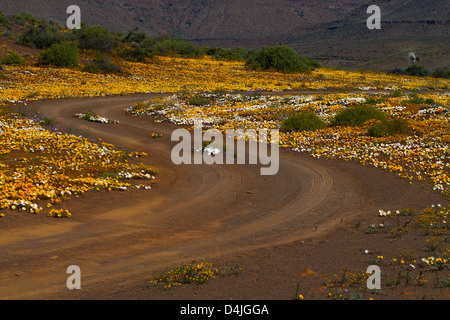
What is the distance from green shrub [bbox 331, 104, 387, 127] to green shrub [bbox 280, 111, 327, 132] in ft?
2.68

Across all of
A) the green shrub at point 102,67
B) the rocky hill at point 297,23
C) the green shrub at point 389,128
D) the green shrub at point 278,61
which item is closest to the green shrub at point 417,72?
the rocky hill at point 297,23

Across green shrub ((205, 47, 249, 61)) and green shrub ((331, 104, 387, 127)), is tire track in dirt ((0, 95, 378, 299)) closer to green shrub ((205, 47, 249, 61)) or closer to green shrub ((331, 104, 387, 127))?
green shrub ((331, 104, 387, 127))

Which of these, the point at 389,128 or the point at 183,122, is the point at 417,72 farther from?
the point at 183,122

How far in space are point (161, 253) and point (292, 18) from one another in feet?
560

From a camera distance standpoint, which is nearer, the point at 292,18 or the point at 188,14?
the point at 292,18

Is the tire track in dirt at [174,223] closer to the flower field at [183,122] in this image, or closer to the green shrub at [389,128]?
the flower field at [183,122]

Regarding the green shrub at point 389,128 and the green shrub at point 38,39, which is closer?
the green shrub at point 389,128

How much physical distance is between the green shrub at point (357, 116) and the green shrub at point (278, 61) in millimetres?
31716

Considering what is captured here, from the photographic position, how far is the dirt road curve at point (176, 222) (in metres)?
6.91

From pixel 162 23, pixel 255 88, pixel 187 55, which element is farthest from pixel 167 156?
pixel 162 23

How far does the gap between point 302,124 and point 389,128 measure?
352 cm

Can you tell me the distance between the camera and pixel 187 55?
61.7 m

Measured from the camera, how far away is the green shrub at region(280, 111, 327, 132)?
19.4 m
